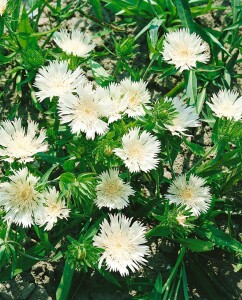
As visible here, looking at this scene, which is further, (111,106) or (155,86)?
(155,86)

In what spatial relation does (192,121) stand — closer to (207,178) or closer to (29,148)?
(207,178)

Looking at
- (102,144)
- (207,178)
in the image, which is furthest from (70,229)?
(207,178)

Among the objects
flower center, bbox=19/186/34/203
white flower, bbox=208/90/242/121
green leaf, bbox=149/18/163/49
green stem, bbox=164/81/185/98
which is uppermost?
green leaf, bbox=149/18/163/49

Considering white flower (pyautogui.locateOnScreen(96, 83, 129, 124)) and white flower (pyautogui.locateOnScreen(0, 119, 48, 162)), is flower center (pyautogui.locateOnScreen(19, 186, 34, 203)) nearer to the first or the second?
white flower (pyautogui.locateOnScreen(0, 119, 48, 162))

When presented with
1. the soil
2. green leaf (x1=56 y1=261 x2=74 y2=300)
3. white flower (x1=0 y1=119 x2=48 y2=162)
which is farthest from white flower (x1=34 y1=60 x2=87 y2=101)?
green leaf (x1=56 y1=261 x2=74 y2=300)

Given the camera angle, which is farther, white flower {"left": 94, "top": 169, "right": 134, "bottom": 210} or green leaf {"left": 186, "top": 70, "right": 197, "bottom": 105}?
green leaf {"left": 186, "top": 70, "right": 197, "bottom": 105}

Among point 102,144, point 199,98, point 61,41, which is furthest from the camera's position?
point 199,98

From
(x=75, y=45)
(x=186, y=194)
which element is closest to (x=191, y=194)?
(x=186, y=194)
